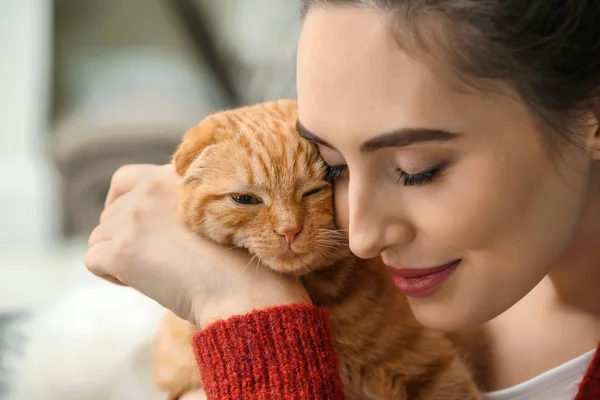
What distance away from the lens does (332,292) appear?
97 cm

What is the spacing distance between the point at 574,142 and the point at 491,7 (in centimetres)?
18

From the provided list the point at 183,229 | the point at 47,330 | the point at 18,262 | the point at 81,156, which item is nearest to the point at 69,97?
the point at 81,156

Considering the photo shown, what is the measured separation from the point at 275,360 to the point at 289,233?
0.16 meters

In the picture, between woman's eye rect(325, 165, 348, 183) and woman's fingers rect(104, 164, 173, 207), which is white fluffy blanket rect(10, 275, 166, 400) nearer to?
woman's fingers rect(104, 164, 173, 207)

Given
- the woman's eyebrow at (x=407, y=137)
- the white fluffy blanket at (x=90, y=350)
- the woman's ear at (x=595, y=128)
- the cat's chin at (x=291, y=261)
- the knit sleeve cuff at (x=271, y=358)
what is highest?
the woman's ear at (x=595, y=128)

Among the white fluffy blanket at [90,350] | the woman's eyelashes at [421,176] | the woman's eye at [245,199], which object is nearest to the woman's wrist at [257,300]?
the woman's eye at [245,199]

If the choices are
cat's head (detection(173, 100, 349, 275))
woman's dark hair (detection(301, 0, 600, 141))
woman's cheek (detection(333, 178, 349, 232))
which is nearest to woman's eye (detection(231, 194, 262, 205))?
cat's head (detection(173, 100, 349, 275))

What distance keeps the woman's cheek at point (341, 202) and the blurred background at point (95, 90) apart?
1.16m

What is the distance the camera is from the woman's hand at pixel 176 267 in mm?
877

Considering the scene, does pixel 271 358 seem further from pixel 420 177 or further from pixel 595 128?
pixel 595 128

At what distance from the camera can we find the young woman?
0.63m

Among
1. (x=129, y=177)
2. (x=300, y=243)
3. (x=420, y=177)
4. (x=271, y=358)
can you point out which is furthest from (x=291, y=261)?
(x=129, y=177)

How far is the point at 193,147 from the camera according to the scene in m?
0.91

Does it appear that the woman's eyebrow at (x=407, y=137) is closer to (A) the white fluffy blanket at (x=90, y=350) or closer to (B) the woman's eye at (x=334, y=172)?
(B) the woman's eye at (x=334, y=172)
